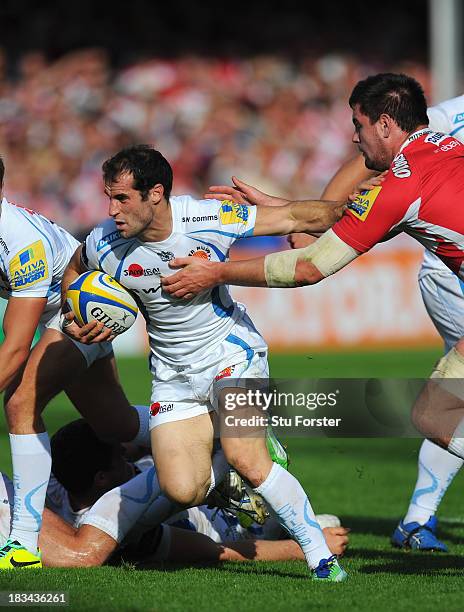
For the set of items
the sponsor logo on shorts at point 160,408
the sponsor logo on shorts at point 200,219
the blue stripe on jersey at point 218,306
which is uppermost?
the sponsor logo on shorts at point 200,219

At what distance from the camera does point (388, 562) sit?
6.21 m

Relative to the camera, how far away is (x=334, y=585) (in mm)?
5457

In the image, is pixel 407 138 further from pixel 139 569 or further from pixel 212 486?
pixel 139 569

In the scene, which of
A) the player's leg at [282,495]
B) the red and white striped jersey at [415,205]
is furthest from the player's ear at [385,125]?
the player's leg at [282,495]

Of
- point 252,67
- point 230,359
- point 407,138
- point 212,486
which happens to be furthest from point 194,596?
point 252,67

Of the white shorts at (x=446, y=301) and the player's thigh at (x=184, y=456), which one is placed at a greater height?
the white shorts at (x=446, y=301)

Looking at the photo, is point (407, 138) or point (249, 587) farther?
point (407, 138)

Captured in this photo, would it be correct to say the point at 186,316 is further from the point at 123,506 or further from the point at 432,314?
the point at 432,314

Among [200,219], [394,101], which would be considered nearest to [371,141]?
[394,101]

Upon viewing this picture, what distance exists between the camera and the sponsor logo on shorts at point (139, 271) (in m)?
5.93

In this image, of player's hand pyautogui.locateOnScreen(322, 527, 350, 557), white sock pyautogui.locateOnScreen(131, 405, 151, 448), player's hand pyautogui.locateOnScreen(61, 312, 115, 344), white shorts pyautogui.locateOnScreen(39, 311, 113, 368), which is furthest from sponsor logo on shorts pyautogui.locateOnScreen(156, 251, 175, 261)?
player's hand pyautogui.locateOnScreen(322, 527, 350, 557)

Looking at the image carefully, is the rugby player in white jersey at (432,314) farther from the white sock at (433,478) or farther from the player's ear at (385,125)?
the player's ear at (385,125)

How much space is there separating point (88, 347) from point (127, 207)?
1020 mm

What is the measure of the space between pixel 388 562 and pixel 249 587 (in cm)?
106
